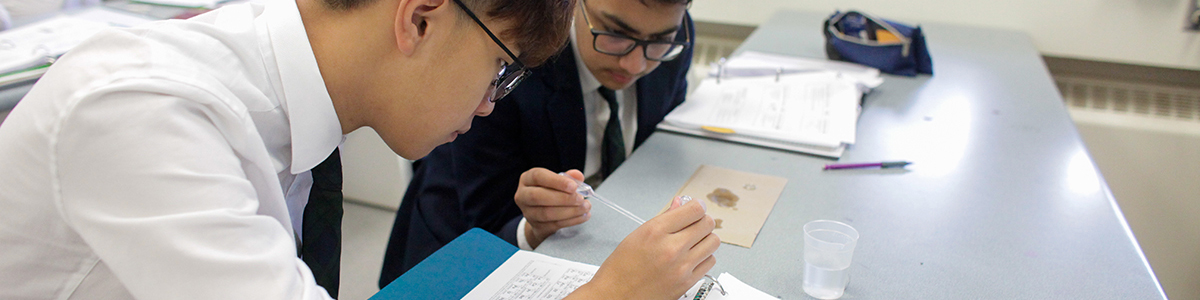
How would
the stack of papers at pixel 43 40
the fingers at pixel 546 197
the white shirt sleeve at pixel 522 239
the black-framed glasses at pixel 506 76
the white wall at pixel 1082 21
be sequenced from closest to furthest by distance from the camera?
the black-framed glasses at pixel 506 76
the fingers at pixel 546 197
the white shirt sleeve at pixel 522 239
the stack of papers at pixel 43 40
the white wall at pixel 1082 21

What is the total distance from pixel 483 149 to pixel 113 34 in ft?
2.28

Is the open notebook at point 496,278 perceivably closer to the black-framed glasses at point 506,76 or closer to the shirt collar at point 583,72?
the black-framed glasses at point 506,76

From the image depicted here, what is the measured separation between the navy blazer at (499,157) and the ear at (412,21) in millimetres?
539

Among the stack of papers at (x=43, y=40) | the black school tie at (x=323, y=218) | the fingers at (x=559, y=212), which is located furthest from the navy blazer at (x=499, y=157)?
the stack of papers at (x=43, y=40)

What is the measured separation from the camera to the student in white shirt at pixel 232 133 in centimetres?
51

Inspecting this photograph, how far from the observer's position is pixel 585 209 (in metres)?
0.97

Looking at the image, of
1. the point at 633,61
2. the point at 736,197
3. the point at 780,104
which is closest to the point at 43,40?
the point at 633,61

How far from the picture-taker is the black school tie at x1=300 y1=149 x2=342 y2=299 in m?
0.84

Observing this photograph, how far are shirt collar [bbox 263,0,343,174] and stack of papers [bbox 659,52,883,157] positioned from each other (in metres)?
0.82

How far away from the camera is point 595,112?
1445 mm

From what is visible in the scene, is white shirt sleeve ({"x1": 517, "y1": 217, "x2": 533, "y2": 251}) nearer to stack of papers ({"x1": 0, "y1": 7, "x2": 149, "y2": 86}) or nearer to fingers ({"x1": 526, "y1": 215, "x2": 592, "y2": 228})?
fingers ({"x1": 526, "y1": 215, "x2": 592, "y2": 228})

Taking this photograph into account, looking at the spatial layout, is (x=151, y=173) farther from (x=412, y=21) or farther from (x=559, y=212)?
(x=559, y=212)

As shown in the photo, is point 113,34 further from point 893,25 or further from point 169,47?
point 893,25

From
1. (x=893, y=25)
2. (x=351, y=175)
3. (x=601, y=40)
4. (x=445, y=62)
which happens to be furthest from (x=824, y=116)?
(x=351, y=175)
